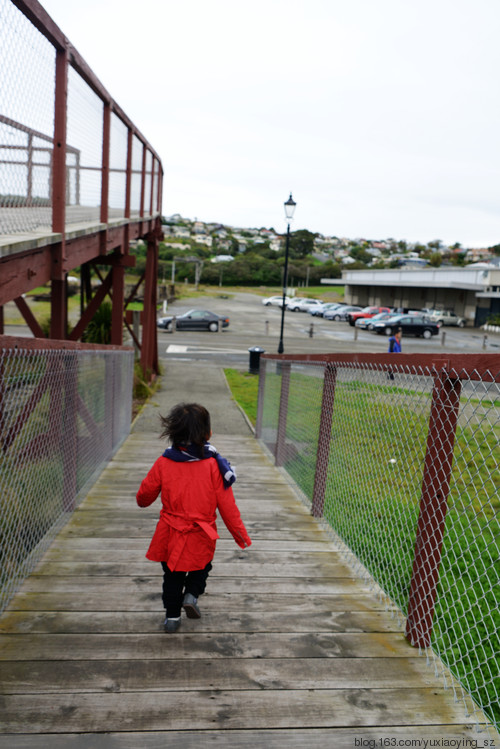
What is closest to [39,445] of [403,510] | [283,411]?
[403,510]

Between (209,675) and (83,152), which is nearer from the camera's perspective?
(209,675)

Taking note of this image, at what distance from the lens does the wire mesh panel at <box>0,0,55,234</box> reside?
3750mm

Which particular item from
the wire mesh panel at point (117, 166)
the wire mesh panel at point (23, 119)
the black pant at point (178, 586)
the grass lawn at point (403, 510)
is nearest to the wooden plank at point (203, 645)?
the black pant at point (178, 586)

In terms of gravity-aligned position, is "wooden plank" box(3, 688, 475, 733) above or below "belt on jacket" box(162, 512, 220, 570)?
below

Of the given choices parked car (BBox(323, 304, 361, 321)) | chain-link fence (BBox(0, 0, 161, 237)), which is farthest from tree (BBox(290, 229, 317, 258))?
chain-link fence (BBox(0, 0, 161, 237))

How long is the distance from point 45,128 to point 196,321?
3036 centimetres

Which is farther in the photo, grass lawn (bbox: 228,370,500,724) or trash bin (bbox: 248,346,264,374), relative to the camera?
trash bin (bbox: 248,346,264,374)

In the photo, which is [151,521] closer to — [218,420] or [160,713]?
[160,713]

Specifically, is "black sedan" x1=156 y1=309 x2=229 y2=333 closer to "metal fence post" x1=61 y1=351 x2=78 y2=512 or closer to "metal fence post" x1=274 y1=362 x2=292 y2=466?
"metal fence post" x1=274 y1=362 x2=292 y2=466

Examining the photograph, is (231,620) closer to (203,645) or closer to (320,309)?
(203,645)

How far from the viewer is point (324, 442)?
4.60 m

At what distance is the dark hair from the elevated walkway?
34.1 inches

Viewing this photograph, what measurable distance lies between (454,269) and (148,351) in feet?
129

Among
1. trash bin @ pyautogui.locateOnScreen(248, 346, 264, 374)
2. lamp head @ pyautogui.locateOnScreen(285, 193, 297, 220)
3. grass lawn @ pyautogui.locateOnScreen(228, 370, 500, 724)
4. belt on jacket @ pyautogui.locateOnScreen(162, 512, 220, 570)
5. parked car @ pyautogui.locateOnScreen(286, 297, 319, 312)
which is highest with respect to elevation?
lamp head @ pyautogui.locateOnScreen(285, 193, 297, 220)
